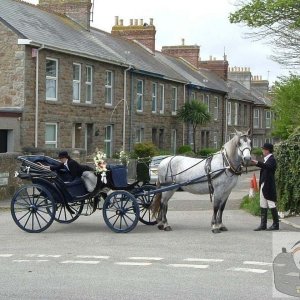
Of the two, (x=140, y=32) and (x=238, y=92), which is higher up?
(x=140, y=32)

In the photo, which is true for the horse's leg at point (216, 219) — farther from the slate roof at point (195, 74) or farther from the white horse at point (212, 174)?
the slate roof at point (195, 74)

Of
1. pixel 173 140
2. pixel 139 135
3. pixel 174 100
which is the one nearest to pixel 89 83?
pixel 139 135

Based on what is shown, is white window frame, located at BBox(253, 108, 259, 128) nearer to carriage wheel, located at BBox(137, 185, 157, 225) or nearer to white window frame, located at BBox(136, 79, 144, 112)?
white window frame, located at BBox(136, 79, 144, 112)

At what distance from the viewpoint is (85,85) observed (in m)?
29.6

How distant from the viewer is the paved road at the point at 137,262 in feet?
26.0

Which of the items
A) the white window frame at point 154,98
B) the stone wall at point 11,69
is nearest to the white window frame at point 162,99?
the white window frame at point 154,98

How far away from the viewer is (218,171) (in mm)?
12930

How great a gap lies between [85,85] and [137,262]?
20435 mm

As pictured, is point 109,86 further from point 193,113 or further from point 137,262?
point 137,262

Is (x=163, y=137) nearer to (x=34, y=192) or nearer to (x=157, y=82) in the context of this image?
(x=157, y=82)

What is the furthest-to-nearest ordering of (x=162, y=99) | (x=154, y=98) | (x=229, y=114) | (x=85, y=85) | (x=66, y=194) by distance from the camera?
1. (x=229, y=114)
2. (x=162, y=99)
3. (x=154, y=98)
4. (x=85, y=85)
5. (x=66, y=194)

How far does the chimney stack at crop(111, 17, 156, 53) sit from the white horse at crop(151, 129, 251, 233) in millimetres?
31657

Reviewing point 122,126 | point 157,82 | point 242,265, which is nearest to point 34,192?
point 242,265

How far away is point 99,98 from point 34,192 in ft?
58.3
